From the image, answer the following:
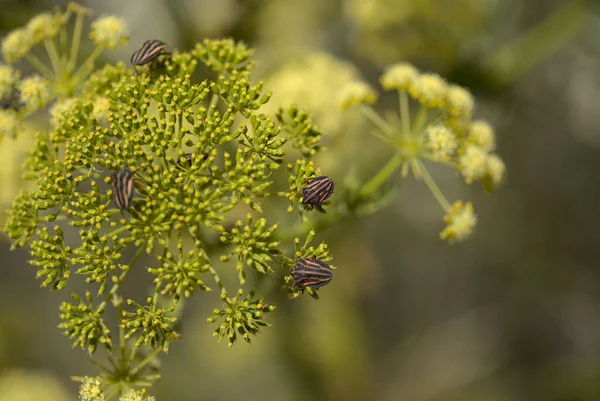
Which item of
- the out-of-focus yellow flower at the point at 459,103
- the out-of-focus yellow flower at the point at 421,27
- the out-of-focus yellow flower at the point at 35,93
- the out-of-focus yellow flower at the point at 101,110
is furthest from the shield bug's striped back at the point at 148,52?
the out-of-focus yellow flower at the point at 421,27

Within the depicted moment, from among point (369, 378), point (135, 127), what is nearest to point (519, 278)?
point (369, 378)

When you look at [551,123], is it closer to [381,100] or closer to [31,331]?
[381,100]

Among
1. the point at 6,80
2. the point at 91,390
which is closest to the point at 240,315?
the point at 91,390

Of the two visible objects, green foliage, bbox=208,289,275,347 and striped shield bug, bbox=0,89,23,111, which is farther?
striped shield bug, bbox=0,89,23,111

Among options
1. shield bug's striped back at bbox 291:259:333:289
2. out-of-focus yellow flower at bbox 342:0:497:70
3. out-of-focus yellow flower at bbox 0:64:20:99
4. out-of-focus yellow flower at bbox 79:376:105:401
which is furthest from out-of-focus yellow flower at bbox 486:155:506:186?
out-of-focus yellow flower at bbox 0:64:20:99

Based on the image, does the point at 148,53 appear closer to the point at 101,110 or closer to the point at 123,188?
the point at 101,110

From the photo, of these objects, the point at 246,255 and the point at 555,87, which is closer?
the point at 246,255

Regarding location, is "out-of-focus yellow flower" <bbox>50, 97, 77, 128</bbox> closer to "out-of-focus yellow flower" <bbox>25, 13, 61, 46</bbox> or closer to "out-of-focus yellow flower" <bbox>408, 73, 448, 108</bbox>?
"out-of-focus yellow flower" <bbox>25, 13, 61, 46</bbox>
